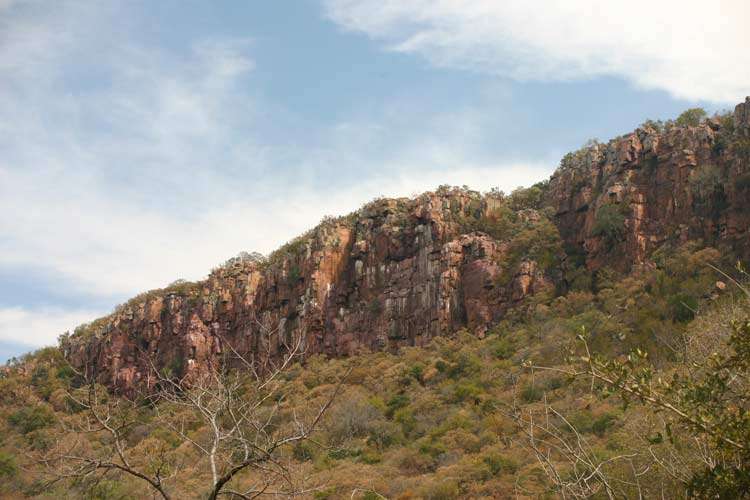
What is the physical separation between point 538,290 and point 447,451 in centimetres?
1688

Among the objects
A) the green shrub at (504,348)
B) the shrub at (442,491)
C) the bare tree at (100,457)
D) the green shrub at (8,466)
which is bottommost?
the shrub at (442,491)

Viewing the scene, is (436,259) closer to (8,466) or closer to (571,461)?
(8,466)

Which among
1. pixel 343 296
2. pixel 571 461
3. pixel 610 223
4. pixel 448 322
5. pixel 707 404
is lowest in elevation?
pixel 571 461

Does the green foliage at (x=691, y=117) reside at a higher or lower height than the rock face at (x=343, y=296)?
higher

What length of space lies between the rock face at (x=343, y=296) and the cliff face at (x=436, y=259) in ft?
0.32

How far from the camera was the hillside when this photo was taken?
93.1 ft

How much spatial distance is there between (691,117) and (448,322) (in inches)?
797

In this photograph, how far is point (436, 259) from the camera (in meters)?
49.5

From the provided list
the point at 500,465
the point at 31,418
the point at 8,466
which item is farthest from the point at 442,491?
the point at 31,418

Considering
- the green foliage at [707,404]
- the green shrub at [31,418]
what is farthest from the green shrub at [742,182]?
the green shrub at [31,418]

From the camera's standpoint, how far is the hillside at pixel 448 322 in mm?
28375

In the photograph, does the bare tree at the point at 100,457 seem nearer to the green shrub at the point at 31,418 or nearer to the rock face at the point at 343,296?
the rock face at the point at 343,296

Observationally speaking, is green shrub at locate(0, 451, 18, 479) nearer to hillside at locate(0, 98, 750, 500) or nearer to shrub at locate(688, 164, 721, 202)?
hillside at locate(0, 98, 750, 500)

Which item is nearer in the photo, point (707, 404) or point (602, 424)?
point (707, 404)
